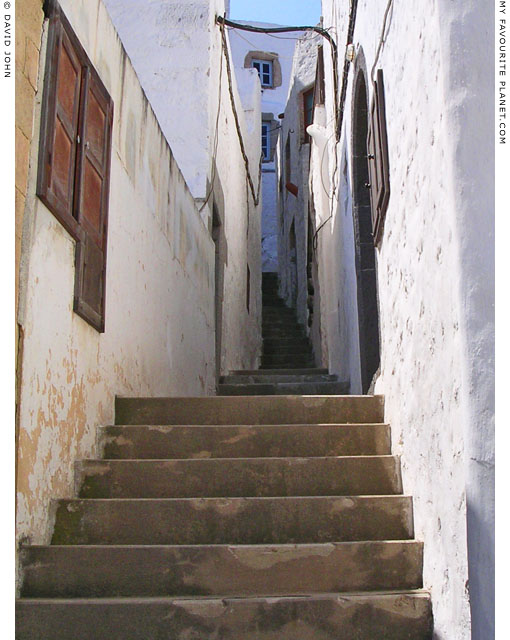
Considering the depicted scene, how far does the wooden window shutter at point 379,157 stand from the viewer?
14.0 feet

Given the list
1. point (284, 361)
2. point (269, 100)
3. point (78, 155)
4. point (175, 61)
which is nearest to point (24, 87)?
point (78, 155)

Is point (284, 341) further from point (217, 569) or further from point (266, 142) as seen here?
point (217, 569)

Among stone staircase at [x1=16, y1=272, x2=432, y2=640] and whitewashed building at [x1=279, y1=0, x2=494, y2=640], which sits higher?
whitewashed building at [x1=279, y1=0, x2=494, y2=640]

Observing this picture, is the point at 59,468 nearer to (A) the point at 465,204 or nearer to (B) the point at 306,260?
(A) the point at 465,204

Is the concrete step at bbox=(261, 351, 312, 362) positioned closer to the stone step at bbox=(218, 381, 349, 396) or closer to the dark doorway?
the stone step at bbox=(218, 381, 349, 396)

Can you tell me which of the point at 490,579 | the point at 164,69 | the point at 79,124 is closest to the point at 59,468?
the point at 79,124

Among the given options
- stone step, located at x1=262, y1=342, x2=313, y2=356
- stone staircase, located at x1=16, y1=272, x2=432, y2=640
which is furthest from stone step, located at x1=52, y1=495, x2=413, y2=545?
stone step, located at x1=262, y1=342, x2=313, y2=356

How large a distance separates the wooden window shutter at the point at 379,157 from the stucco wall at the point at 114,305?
60.2 inches

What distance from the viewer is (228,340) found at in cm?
1012

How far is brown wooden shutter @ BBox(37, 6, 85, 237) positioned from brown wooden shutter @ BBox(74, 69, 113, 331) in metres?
0.10

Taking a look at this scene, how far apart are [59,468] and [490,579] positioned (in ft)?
6.35

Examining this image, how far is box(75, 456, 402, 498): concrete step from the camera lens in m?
3.73

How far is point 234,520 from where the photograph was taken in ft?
11.3

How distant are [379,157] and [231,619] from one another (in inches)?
105
